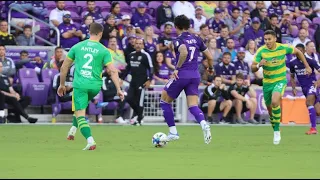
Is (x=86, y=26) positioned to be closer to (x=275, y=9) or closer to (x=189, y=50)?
(x=275, y=9)

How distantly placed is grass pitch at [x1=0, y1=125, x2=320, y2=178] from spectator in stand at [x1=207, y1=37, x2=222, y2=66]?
20.2ft

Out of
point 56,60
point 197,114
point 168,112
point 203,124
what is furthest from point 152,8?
point 203,124

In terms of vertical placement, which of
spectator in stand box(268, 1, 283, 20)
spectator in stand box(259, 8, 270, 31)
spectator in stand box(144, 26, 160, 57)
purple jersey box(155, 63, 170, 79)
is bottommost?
purple jersey box(155, 63, 170, 79)

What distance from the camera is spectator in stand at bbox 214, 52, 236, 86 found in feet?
85.1

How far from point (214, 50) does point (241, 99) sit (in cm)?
200

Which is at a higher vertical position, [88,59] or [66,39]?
[88,59]

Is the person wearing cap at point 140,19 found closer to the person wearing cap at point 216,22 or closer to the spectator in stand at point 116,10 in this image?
the spectator in stand at point 116,10

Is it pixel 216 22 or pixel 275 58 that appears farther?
pixel 216 22

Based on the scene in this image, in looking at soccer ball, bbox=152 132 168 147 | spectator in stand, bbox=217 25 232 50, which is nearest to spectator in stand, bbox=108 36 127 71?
spectator in stand, bbox=217 25 232 50

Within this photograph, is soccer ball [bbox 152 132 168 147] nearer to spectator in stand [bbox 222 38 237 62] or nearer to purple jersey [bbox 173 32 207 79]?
purple jersey [bbox 173 32 207 79]

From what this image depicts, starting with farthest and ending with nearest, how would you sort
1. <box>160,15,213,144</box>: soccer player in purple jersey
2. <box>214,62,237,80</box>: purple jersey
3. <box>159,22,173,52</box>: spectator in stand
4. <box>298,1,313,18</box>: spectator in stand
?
<box>298,1,313,18</box>: spectator in stand
<box>159,22,173,52</box>: spectator in stand
<box>214,62,237,80</box>: purple jersey
<box>160,15,213,144</box>: soccer player in purple jersey

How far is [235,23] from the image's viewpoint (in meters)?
29.5

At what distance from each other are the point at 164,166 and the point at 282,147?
4748mm

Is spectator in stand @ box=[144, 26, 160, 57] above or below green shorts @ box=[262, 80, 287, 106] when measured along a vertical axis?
above
